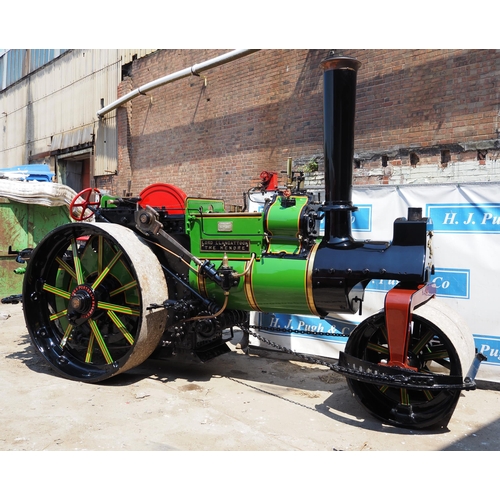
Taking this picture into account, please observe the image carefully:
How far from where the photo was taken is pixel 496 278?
4.79 metres

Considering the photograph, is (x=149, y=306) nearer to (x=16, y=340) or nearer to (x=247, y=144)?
(x=16, y=340)

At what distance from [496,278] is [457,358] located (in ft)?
5.20

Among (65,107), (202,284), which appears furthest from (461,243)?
(65,107)

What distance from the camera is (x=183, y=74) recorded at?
991cm

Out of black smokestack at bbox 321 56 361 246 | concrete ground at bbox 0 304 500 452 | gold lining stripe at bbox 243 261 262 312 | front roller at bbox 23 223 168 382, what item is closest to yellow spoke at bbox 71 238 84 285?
front roller at bbox 23 223 168 382

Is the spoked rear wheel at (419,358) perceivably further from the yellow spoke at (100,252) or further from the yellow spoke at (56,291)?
the yellow spoke at (56,291)

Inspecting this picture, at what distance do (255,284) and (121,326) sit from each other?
1.26 m

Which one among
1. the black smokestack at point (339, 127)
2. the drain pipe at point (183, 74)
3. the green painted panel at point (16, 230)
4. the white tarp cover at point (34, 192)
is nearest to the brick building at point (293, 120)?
the drain pipe at point (183, 74)

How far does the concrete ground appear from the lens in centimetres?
342

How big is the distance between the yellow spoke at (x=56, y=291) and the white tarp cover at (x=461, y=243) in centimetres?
236

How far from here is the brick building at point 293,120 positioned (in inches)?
254

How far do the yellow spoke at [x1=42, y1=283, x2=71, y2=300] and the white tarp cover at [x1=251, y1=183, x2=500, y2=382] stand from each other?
2.36 m

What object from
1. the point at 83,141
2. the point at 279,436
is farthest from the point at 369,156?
the point at 83,141

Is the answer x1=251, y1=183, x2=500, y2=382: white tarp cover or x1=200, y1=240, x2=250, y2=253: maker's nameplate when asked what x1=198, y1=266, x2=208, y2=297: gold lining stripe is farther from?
x1=251, y1=183, x2=500, y2=382: white tarp cover
